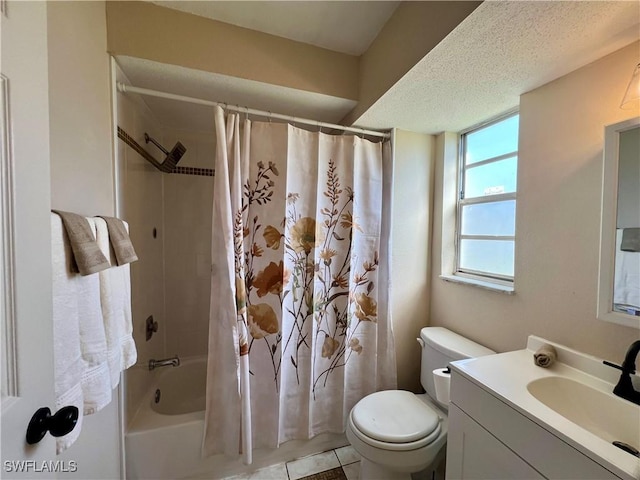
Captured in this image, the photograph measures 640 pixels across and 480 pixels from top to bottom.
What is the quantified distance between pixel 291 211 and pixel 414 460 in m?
1.35

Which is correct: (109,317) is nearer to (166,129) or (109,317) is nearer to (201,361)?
(201,361)

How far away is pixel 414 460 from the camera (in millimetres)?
1148

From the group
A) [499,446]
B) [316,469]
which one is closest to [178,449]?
[316,469]

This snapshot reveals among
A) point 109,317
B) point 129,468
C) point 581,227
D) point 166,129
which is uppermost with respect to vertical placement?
point 166,129

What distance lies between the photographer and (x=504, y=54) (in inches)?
39.5

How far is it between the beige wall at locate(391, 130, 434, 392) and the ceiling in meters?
0.17

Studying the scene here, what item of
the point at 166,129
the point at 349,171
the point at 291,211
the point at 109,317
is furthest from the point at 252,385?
the point at 166,129

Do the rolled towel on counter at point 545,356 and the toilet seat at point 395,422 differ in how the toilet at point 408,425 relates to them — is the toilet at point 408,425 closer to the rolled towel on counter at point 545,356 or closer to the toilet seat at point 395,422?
the toilet seat at point 395,422

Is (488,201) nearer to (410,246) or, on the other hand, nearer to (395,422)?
(410,246)

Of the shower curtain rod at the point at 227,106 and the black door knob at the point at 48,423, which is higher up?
the shower curtain rod at the point at 227,106

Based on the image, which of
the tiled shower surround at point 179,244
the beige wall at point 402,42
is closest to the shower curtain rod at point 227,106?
the beige wall at point 402,42

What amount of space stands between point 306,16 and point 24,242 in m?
1.44

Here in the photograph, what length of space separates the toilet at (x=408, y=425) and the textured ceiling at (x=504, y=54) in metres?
1.34

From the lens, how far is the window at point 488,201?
144 centimetres
